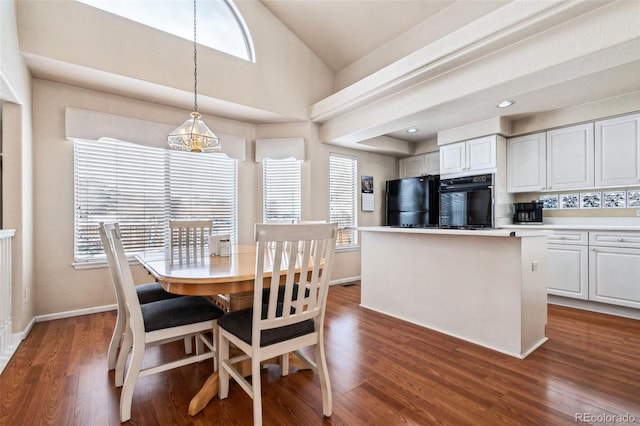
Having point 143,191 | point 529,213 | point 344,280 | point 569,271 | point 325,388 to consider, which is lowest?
point 344,280

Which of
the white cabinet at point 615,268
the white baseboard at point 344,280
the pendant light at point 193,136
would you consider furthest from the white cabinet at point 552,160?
the pendant light at point 193,136

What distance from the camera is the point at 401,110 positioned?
325 cm

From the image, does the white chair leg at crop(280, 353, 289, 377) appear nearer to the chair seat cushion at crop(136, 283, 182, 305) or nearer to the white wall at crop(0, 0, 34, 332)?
the chair seat cushion at crop(136, 283, 182, 305)

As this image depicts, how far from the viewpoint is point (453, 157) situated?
443cm

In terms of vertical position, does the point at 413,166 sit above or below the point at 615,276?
above

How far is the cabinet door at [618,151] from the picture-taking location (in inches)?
125

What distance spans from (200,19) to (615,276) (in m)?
5.41

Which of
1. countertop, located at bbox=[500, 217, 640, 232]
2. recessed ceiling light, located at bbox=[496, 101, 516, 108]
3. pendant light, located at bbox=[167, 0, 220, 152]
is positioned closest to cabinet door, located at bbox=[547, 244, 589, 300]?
countertop, located at bbox=[500, 217, 640, 232]

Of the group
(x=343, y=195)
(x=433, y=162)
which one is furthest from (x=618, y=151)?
(x=343, y=195)

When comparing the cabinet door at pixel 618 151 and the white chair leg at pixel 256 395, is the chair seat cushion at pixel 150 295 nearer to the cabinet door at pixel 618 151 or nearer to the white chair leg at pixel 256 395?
the white chair leg at pixel 256 395

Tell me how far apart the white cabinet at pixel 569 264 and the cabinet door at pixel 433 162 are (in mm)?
2062

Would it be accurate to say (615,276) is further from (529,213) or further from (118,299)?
(118,299)

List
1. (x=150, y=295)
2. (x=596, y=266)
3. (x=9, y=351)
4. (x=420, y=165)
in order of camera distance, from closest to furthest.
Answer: (x=150, y=295) → (x=9, y=351) → (x=596, y=266) → (x=420, y=165)

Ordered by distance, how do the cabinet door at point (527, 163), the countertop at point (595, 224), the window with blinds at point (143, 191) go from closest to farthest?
the countertop at point (595, 224), the window with blinds at point (143, 191), the cabinet door at point (527, 163)
